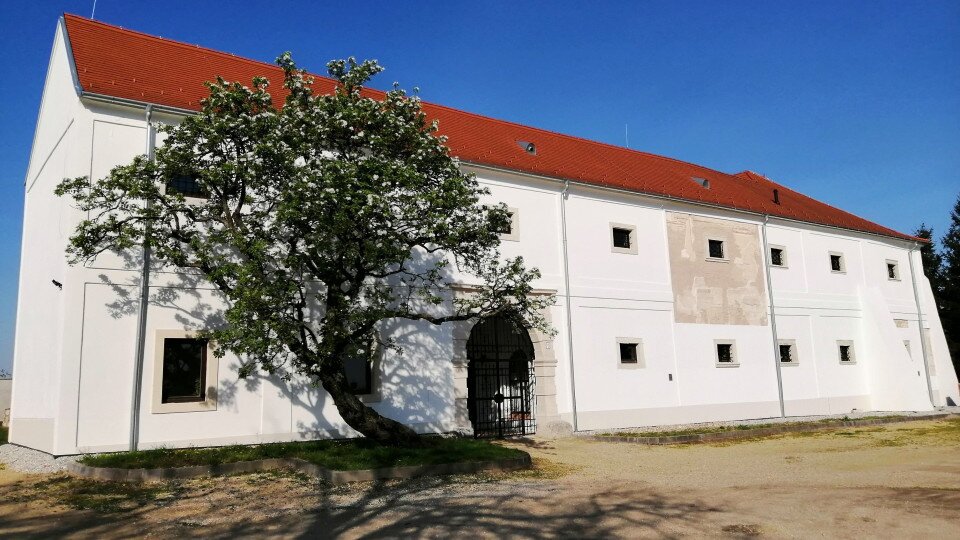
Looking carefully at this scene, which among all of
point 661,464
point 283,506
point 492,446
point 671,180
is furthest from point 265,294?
point 671,180

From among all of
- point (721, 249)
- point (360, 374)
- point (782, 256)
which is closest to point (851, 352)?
point (782, 256)

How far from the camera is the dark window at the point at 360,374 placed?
51.0ft

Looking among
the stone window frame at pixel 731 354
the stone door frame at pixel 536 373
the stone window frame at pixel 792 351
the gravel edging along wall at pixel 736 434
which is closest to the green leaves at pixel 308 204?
the stone door frame at pixel 536 373

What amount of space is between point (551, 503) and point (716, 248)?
1690cm

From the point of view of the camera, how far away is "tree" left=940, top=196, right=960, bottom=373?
3772 cm

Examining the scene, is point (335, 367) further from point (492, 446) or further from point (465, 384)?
point (465, 384)

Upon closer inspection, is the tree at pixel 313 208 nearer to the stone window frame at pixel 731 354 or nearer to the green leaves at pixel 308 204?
the green leaves at pixel 308 204

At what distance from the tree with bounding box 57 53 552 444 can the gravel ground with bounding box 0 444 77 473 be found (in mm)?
3597

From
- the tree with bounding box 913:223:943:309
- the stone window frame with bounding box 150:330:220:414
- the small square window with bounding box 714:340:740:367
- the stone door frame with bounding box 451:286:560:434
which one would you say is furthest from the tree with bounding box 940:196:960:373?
the stone window frame with bounding box 150:330:220:414

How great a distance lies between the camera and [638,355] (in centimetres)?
2033

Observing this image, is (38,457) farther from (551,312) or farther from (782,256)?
(782,256)

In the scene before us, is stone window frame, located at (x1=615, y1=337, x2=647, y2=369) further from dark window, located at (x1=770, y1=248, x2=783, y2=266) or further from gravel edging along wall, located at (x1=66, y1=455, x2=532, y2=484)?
gravel edging along wall, located at (x1=66, y1=455, x2=532, y2=484)

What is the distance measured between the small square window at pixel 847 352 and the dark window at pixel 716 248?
266 inches

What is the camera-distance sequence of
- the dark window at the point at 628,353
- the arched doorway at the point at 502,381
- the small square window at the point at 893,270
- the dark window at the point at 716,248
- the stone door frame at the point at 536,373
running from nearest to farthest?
the stone door frame at the point at 536,373 < the arched doorway at the point at 502,381 < the dark window at the point at 628,353 < the dark window at the point at 716,248 < the small square window at the point at 893,270
